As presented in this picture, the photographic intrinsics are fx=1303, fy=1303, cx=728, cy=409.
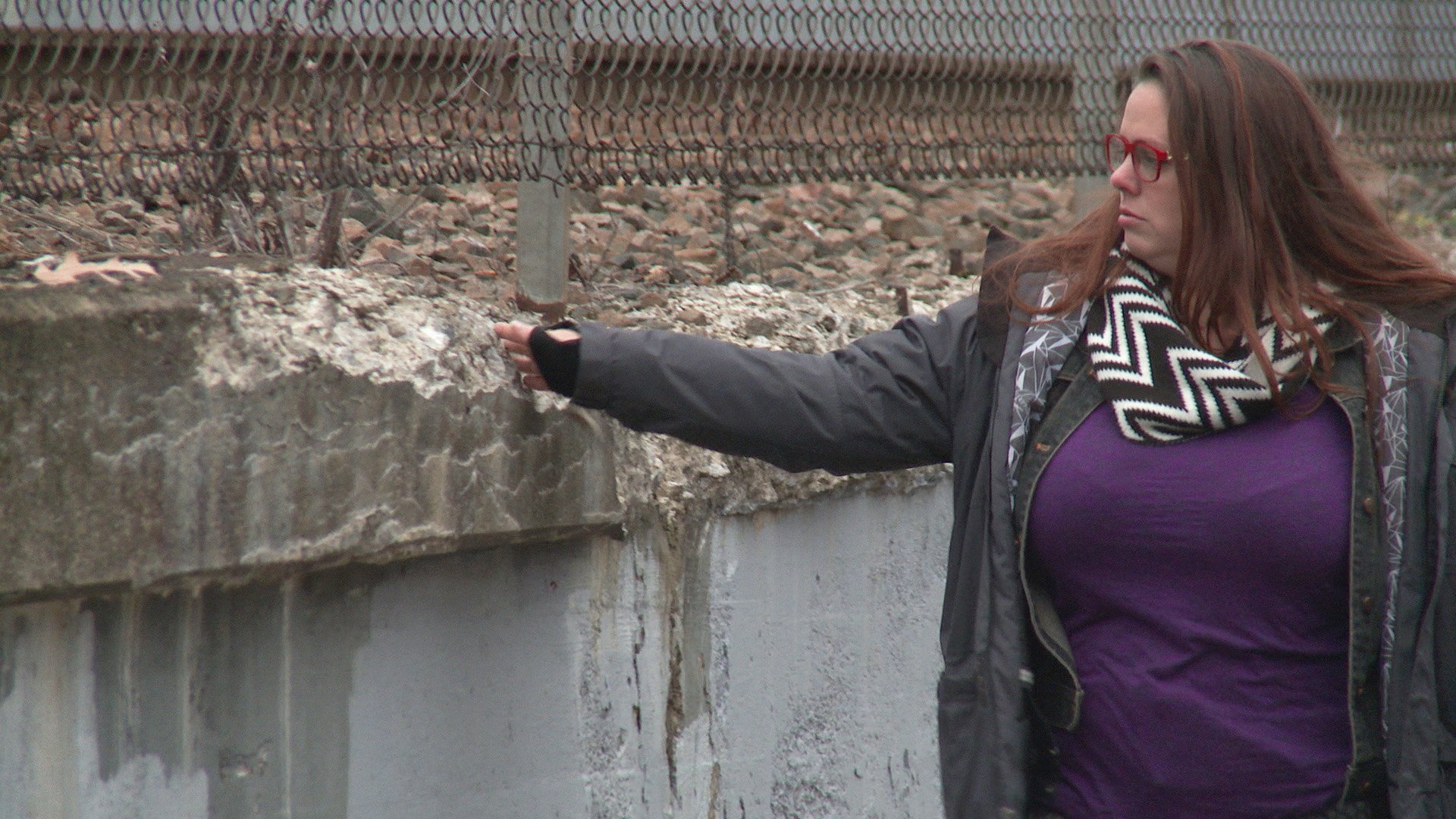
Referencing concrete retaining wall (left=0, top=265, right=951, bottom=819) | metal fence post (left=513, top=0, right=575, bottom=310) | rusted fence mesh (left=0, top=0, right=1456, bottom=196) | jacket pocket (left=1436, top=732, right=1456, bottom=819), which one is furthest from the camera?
metal fence post (left=513, top=0, right=575, bottom=310)

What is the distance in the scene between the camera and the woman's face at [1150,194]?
178 cm

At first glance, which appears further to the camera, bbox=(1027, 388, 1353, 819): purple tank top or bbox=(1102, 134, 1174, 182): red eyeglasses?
bbox=(1102, 134, 1174, 182): red eyeglasses

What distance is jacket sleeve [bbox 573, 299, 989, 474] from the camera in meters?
1.79

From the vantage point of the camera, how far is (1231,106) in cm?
174

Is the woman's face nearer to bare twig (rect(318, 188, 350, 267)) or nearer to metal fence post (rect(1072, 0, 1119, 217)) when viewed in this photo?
bare twig (rect(318, 188, 350, 267))

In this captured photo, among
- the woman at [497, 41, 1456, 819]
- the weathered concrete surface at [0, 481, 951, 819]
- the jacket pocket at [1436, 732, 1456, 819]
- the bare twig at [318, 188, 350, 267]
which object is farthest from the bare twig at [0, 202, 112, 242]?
the jacket pocket at [1436, 732, 1456, 819]

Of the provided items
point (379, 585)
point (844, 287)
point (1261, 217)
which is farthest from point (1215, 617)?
point (844, 287)

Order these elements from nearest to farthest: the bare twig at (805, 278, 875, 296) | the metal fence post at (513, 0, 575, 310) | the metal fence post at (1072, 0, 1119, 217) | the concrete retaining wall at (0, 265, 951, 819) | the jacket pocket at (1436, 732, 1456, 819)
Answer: the jacket pocket at (1436, 732, 1456, 819) < the concrete retaining wall at (0, 265, 951, 819) < the metal fence post at (513, 0, 575, 310) < the bare twig at (805, 278, 875, 296) < the metal fence post at (1072, 0, 1119, 217)

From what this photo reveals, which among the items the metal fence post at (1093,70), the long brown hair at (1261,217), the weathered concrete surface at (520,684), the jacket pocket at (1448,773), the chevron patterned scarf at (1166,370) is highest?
the metal fence post at (1093,70)

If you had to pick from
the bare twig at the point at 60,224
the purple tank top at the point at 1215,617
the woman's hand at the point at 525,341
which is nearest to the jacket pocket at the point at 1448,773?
the purple tank top at the point at 1215,617

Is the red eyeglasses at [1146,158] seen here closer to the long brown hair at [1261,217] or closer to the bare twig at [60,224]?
the long brown hair at [1261,217]

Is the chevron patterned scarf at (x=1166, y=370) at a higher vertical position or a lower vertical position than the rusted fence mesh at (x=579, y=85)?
lower

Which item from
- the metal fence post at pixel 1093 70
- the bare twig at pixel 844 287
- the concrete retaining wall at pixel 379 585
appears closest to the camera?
the concrete retaining wall at pixel 379 585

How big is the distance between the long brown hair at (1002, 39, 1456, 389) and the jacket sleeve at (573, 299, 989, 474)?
0.17m
